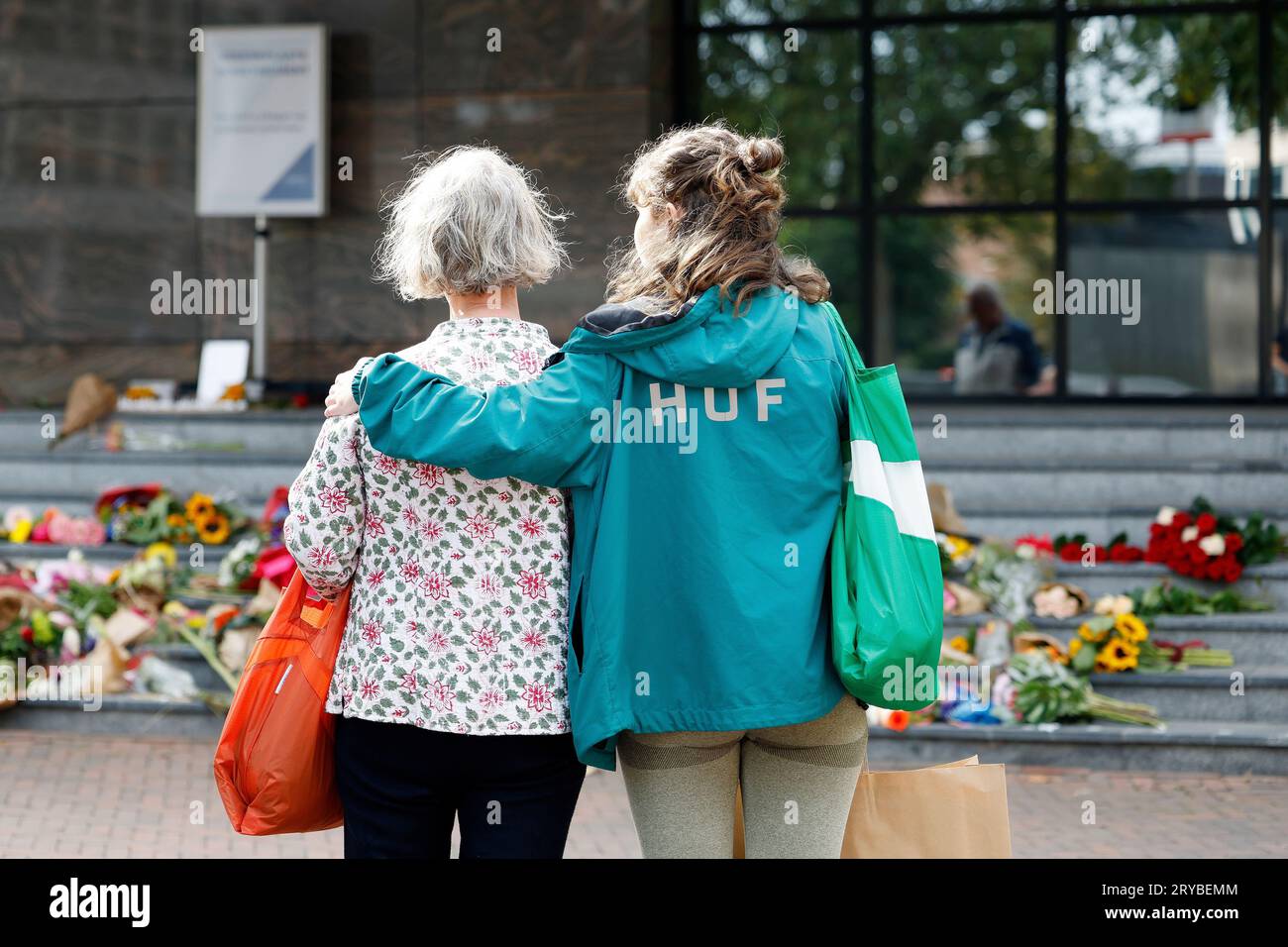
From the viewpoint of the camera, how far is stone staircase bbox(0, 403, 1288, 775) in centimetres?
659

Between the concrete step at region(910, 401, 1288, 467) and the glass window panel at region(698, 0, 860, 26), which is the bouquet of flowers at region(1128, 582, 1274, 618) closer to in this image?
the concrete step at region(910, 401, 1288, 467)

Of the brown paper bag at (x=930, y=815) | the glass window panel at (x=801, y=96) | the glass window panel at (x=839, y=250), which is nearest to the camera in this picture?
the brown paper bag at (x=930, y=815)

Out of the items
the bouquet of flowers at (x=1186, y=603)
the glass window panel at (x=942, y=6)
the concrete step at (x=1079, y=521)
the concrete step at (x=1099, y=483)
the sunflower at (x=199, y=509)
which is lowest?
the bouquet of flowers at (x=1186, y=603)

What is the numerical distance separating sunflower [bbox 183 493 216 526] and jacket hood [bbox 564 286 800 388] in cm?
653

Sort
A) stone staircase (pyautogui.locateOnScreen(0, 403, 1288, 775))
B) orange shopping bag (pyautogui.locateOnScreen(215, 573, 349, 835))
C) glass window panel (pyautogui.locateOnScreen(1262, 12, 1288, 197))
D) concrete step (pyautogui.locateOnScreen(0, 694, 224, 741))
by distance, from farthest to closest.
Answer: glass window panel (pyautogui.locateOnScreen(1262, 12, 1288, 197))
concrete step (pyautogui.locateOnScreen(0, 694, 224, 741))
stone staircase (pyautogui.locateOnScreen(0, 403, 1288, 775))
orange shopping bag (pyautogui.locateOnScreen(215, 573, 349, 835))

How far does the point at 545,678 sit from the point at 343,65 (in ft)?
33.1

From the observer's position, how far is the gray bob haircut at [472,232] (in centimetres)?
268

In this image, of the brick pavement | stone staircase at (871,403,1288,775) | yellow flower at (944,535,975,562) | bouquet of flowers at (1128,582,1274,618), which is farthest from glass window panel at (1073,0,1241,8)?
the brick pavement

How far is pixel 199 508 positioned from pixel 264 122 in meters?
4.23

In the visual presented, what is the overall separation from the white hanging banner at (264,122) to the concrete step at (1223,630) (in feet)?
22.1

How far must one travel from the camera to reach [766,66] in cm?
1227

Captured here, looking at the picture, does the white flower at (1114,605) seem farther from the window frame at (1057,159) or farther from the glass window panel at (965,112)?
the glass window panel at (965,112)

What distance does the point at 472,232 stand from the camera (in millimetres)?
2674

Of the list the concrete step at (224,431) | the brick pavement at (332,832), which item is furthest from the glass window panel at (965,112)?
the brick pavement at (332,832)
